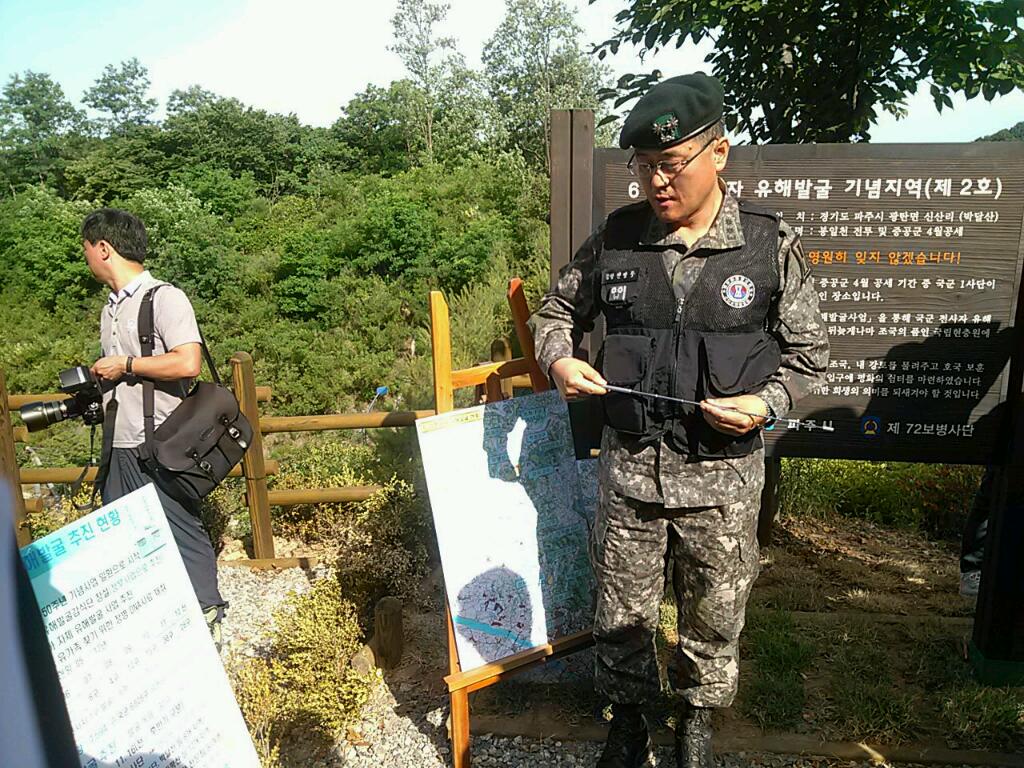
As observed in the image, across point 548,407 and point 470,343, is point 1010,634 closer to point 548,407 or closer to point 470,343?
Result: point 548,407

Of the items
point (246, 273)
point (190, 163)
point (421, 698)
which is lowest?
point (421, 698)

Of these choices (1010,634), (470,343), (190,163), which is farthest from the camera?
(190,163)

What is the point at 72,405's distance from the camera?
9.95 ft

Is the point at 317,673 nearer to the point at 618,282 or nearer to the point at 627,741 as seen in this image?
the point at 627,741

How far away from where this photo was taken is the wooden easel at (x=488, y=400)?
2617 mm

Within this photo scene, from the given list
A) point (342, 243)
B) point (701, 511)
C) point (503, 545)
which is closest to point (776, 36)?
point (701, 511)

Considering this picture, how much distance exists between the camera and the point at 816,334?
7.81 feet

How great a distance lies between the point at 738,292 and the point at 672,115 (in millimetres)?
568

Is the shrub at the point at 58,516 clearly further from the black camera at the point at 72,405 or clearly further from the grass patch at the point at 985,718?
the grass patch at the point at 985,718

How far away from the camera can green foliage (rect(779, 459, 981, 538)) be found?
17.1ft

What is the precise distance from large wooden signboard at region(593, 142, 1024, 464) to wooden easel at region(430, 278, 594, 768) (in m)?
0.72

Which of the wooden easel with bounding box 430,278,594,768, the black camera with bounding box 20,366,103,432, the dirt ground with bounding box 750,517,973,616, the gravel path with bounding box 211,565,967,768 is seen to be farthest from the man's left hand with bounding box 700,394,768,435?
the black camera with bounding box 20,366,103,432

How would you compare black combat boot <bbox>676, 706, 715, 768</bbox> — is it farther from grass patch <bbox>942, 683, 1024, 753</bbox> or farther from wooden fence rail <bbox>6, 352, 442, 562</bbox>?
wooden fence rail <bbox>6, 352, 442, 562</bbox>

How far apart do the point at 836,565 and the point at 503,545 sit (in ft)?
9.14
